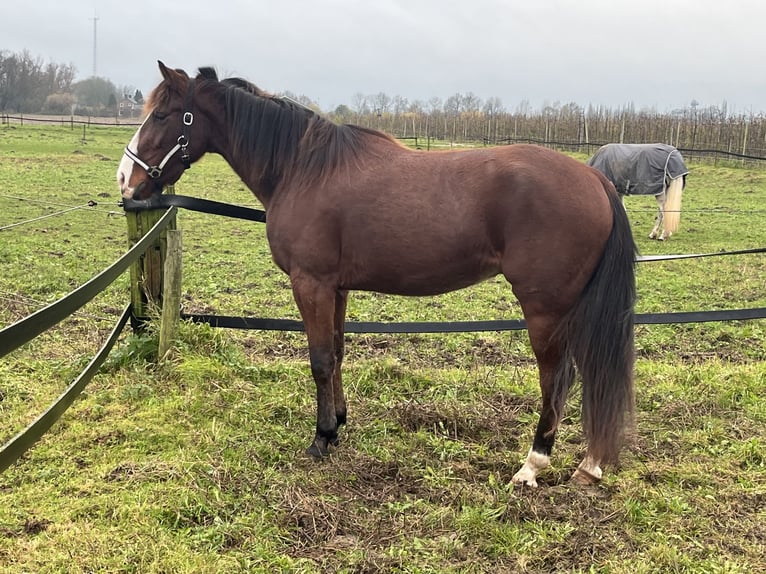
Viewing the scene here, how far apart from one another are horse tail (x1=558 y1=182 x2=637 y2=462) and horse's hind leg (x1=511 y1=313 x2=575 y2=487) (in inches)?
1.3

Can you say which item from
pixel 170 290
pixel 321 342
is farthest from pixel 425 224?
pixel 170 290

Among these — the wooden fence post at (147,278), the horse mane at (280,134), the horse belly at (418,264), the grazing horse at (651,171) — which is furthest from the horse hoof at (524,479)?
the grazing horse at (651,171)

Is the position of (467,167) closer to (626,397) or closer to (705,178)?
(626,397)

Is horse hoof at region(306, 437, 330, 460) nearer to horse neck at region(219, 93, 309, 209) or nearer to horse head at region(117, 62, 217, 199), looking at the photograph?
horse neck at region(219, 93, 309, 209)

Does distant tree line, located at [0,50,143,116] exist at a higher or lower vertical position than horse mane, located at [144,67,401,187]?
higher

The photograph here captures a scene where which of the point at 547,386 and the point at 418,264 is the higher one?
the point at 418,264

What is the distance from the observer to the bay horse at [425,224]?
2.74m

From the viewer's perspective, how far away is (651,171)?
11391 millimetres

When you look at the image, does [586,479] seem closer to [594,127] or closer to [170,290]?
[170,290]

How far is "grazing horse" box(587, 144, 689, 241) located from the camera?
1129 centimetres

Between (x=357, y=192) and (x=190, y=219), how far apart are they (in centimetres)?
966

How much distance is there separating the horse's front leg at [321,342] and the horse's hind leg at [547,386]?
1.03 metres

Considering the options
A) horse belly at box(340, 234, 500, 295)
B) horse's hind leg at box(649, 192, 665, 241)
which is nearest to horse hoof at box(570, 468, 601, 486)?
horse belly at box(340, 234, 500, 295)

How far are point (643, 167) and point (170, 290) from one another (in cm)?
1025
